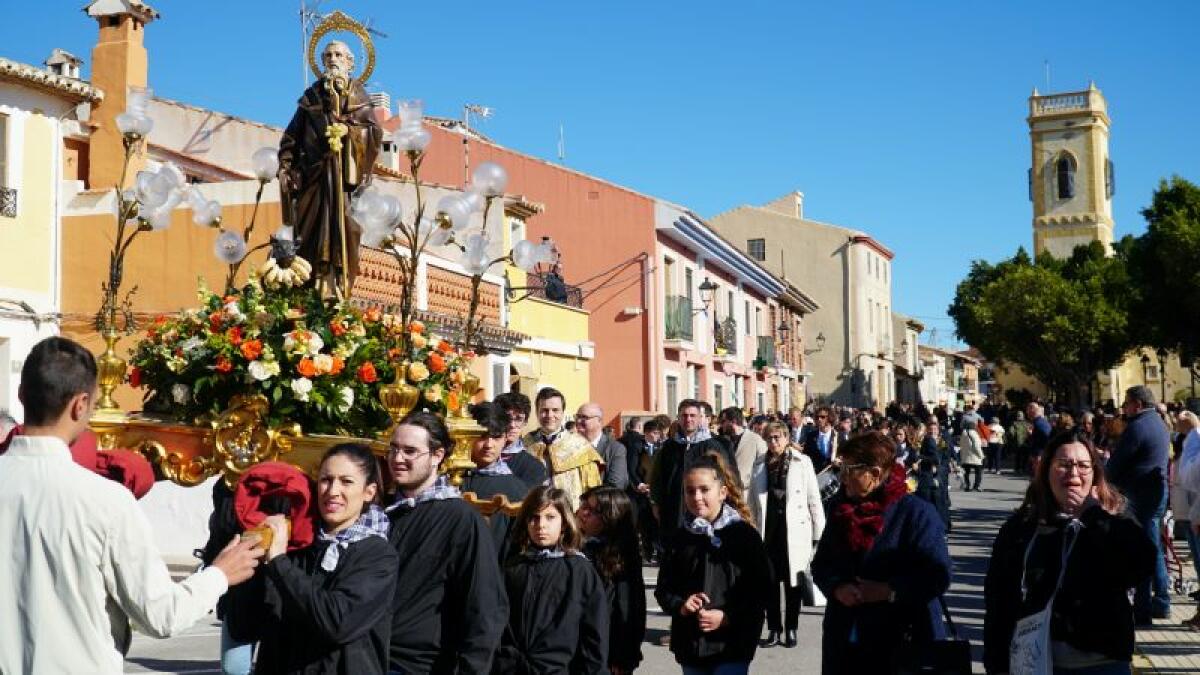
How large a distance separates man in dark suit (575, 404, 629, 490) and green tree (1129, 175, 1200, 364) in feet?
79.6

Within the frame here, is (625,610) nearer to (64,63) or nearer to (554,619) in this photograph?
(554,619)

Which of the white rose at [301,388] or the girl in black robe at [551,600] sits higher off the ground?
the white rose at [301,388]

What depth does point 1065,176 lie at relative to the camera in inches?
3024

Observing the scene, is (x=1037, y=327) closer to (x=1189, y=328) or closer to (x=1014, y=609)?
(x=1189, y=328)

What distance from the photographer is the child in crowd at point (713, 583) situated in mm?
5770

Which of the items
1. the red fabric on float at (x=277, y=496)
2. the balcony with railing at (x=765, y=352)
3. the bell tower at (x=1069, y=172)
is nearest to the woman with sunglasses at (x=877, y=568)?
the red fabric on float at (x=277, y=496)

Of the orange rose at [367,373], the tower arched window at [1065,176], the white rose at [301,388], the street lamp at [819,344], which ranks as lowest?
the white rose at [301,388]

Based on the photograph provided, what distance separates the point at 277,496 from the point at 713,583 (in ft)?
8.25

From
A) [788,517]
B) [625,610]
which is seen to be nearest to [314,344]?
[625,610]

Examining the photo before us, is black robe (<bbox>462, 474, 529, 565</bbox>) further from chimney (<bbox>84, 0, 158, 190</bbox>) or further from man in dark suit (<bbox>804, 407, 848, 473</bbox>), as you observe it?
chimney (<bbox>84, 0, 158, 190</bbox>)

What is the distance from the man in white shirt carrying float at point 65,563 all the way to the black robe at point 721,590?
2.98 metres

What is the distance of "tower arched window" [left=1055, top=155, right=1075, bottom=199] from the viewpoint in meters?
76.5

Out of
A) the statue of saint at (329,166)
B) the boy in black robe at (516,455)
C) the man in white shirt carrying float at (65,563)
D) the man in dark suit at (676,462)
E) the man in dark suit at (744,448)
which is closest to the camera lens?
the man in white shirt carrying float at (65,563)

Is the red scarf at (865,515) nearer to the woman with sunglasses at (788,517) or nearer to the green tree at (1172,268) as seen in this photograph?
the woman with sunglasses at (788,517)
